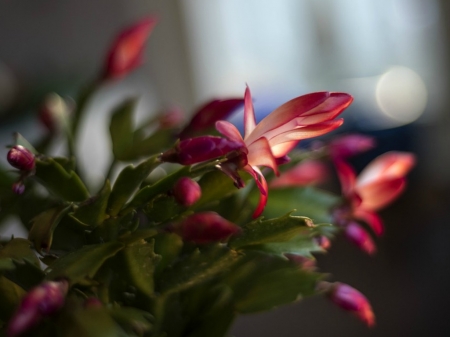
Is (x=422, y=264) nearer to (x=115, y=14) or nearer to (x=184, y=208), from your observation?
(x=184, y=208)

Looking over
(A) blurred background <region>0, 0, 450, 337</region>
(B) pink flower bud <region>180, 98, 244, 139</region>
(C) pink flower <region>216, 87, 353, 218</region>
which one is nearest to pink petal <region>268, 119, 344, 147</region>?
(C) pink flower <region>216, 87, 353, 218</region>

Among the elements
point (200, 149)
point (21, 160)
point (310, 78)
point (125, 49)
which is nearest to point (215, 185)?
point (200, 149)

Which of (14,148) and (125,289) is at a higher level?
(14,148)

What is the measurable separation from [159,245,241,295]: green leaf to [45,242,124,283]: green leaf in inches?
2.3

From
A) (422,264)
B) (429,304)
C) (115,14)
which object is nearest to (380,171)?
(429,304)

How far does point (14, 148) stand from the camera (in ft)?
1.23

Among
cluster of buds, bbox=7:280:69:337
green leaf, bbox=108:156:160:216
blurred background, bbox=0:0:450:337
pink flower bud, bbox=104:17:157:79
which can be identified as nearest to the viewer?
cluster of buds, bbox=7:280:69:337

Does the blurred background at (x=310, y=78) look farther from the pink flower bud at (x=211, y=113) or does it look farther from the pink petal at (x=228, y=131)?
the pink petal at (x=228, y=131)

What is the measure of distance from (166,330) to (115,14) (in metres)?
1.78

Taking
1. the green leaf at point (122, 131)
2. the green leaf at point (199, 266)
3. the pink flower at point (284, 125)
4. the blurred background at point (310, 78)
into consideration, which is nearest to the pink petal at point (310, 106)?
the pink flower at point (284, 125)

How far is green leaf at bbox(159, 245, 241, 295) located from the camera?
39 centimetres

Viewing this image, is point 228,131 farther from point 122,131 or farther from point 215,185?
point 122,131

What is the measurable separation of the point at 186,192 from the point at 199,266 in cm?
7

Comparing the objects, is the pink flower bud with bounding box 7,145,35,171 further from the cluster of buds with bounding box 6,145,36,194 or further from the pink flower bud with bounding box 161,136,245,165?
the pink flower bud with bounding box 161,136,245,165
